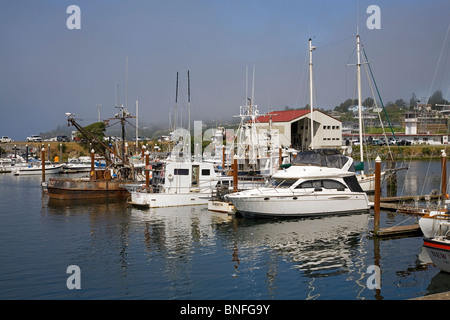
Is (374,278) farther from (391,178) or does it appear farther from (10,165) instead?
(10,165)

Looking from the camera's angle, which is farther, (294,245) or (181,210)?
(181,210)

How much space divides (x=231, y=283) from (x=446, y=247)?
796 centimetres

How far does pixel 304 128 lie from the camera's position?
74562mm

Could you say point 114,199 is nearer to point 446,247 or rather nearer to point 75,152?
point 446,247

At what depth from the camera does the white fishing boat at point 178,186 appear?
33.9 metres

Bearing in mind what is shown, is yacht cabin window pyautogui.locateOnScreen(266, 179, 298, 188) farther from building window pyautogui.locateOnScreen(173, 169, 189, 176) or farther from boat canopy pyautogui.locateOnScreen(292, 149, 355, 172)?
building window pyautogui.locateOnScreen(173, 169, 189, 176)

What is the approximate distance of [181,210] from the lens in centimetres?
3281

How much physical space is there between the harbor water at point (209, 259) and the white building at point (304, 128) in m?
42.2

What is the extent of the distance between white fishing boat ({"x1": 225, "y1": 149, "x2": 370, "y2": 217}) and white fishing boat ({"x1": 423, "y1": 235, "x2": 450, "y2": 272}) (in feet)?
38.3

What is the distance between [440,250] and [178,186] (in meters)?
21.8

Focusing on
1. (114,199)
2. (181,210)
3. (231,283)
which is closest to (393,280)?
(231,283)
